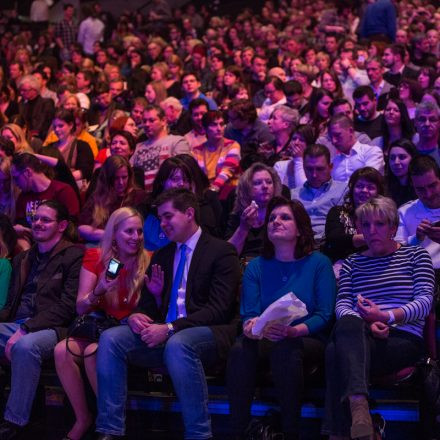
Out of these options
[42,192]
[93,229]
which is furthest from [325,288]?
[42,192]

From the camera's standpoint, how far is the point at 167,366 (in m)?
4.59

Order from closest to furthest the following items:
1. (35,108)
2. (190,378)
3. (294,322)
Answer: (190,378), (294,322), (35,108)

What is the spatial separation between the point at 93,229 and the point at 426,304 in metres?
2.54

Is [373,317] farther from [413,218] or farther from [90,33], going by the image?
[90,33]

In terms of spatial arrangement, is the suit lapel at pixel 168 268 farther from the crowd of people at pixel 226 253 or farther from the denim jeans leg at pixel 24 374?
the denim jeans leg at pixel 24 374

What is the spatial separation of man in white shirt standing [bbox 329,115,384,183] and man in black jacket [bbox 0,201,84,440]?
2.08 meters

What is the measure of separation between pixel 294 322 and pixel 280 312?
0.20 metres

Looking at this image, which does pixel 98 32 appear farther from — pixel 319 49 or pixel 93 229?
pixel 93 229

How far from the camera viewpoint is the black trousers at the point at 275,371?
434cm

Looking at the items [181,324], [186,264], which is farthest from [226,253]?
[181,324]

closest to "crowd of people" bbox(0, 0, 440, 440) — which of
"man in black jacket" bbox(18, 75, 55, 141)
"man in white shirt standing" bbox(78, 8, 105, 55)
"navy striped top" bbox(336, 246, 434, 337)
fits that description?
"navy striped top" bbox(336, 246, 434, 337)

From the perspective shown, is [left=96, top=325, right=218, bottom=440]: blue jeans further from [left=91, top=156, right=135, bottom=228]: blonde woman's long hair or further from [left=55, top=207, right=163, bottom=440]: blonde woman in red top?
[left=91, top=156, right=135, bottom=228]: blonde woman's long hair

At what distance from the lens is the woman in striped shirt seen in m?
4.21

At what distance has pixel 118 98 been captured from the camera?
10.2 m
